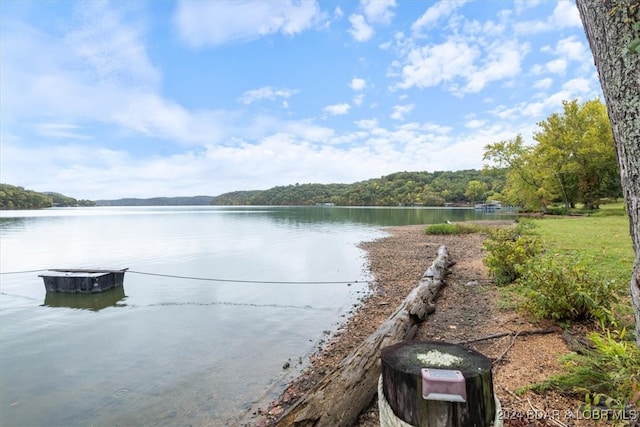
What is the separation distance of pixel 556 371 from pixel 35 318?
1136 cm

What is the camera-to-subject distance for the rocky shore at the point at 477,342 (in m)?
3.12

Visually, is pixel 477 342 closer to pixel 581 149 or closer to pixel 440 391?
pixel 440 391

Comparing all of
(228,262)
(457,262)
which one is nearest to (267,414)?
(457,262)

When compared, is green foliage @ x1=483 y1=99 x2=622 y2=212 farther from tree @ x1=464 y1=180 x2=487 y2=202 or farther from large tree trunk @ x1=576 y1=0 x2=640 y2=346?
tree @ x1=464 y1=180 x2=487 y2=202

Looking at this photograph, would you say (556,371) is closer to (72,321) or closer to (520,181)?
(72,321)

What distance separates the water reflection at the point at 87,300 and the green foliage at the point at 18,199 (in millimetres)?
122560

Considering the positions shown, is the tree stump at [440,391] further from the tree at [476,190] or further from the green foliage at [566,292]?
the tree at [476,190]

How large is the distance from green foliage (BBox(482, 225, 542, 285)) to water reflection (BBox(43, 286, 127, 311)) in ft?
34.3

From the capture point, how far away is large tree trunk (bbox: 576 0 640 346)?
180 centimetres

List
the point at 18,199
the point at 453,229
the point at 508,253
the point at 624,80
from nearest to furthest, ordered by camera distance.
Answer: the point at 624,80, the point at 508,253, the point at 453,229, the point at 18,199

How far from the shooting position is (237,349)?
6.50 m

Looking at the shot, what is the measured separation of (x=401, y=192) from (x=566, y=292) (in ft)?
396

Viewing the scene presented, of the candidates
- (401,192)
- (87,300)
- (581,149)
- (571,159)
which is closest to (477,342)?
(87,300)

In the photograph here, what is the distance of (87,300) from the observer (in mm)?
10430
